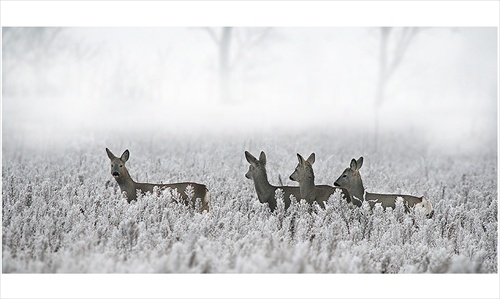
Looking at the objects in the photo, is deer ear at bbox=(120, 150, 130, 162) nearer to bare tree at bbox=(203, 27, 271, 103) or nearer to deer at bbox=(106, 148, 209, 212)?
deer at bbox=(106, 148, 209, 212)

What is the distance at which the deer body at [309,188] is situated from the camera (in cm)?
634

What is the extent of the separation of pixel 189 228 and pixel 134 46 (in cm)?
261

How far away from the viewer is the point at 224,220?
5.86 metres

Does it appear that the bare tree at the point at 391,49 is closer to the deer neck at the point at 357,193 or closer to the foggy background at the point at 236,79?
the foggy background at the point at 236,79

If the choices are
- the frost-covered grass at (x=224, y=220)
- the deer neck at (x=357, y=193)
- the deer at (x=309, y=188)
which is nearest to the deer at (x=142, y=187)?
the frost-covered grass at (x=224, y=220)

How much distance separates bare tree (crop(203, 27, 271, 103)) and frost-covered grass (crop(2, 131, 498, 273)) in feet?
2.93

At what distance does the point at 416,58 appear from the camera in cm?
768

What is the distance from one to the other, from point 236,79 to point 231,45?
0.44 metres

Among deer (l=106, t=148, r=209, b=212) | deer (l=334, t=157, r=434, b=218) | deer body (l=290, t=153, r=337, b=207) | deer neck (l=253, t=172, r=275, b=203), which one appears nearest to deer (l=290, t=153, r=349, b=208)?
deer body (l=290, t=153, r=337, b=207)

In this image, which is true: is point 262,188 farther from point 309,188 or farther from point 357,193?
point 357,193

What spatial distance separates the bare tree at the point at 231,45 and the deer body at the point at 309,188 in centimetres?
172

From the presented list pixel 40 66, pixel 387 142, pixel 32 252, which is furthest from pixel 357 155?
pixel 32 252

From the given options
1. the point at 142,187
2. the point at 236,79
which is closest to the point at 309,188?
the point at 142,187

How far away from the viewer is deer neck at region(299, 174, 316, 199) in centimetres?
635
